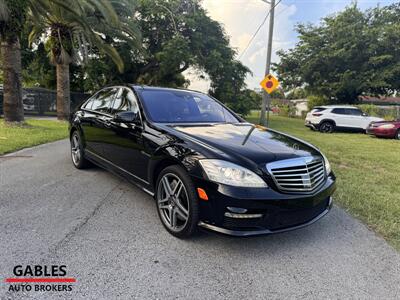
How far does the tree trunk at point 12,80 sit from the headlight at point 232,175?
1116cm

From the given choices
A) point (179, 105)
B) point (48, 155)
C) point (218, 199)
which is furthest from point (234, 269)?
point (48, 155)

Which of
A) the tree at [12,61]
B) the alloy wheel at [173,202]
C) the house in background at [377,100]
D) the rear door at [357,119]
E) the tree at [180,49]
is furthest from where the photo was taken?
the house in background at [377,100]

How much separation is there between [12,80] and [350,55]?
2574 centimetres

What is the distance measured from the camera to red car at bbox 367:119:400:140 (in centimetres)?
1232

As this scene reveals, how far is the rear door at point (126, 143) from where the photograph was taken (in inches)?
128

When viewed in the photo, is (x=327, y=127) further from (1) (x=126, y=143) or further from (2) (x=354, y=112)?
(1) (x=126, y=143)

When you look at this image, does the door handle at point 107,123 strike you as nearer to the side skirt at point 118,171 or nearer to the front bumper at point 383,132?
the side skirt at point 118,171

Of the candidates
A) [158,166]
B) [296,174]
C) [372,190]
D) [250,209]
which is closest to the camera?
[250,209]

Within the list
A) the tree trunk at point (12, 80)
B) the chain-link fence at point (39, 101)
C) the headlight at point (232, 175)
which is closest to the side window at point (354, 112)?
the headlight at point (232, 175)

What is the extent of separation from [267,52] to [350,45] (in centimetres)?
1515

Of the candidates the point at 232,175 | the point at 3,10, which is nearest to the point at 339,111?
the point at 232,175

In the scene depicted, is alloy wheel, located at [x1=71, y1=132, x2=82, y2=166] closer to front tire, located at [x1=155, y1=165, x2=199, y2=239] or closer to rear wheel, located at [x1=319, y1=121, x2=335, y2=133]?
front tire, located at [x1=155, y1=165, x2=199, y2=239]

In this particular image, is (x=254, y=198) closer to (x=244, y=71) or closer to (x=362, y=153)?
(x=362, y=153)

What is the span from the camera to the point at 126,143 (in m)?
3.52
